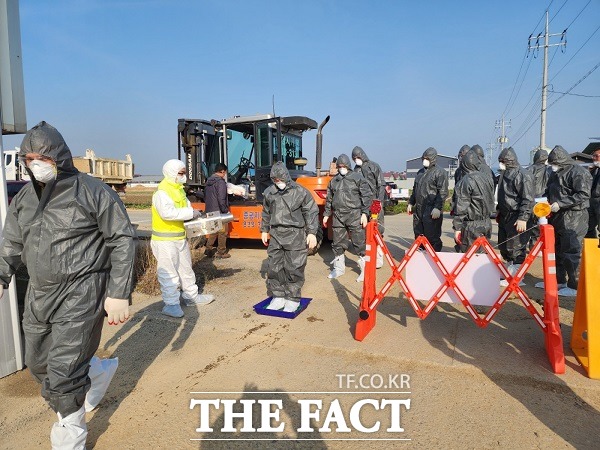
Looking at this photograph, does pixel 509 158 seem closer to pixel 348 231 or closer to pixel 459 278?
pixel 348 231

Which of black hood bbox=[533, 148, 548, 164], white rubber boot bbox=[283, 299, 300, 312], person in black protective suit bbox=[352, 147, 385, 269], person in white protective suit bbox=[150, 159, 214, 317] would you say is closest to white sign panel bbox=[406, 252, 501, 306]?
white rubber boot bbox=[283, 299, 300, 312]

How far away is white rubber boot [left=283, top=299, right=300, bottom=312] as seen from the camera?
4.60 metres

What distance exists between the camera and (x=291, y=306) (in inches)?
182

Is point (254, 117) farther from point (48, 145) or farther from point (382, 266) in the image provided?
point (48, 145)

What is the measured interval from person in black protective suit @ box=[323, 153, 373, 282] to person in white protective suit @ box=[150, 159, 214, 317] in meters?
2.32

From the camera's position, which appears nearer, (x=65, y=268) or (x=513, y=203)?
(x=65, y=268)

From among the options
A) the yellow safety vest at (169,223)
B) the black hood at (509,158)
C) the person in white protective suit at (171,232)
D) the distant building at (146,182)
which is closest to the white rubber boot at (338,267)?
the person in white protective suit at (171,232)

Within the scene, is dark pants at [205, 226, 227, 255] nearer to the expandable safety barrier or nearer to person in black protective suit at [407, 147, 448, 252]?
person in black protective suit at [407, 147, 448, 252]

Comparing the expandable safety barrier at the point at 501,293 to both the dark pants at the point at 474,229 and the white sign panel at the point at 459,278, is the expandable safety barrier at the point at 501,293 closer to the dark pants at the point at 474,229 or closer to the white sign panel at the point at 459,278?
the white sign panel at the point at 459,278

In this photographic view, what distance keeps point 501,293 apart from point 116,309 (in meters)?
3.30

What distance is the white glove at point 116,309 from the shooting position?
2222 millimetres

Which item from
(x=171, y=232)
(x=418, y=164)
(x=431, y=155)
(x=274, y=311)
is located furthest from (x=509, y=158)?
(x=418, y=164)

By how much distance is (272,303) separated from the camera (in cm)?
473

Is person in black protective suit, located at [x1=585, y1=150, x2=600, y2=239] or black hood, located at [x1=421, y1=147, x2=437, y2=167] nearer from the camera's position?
person in black protective suit, located at [x1=585, y1=150, x2=600, y2=239]
